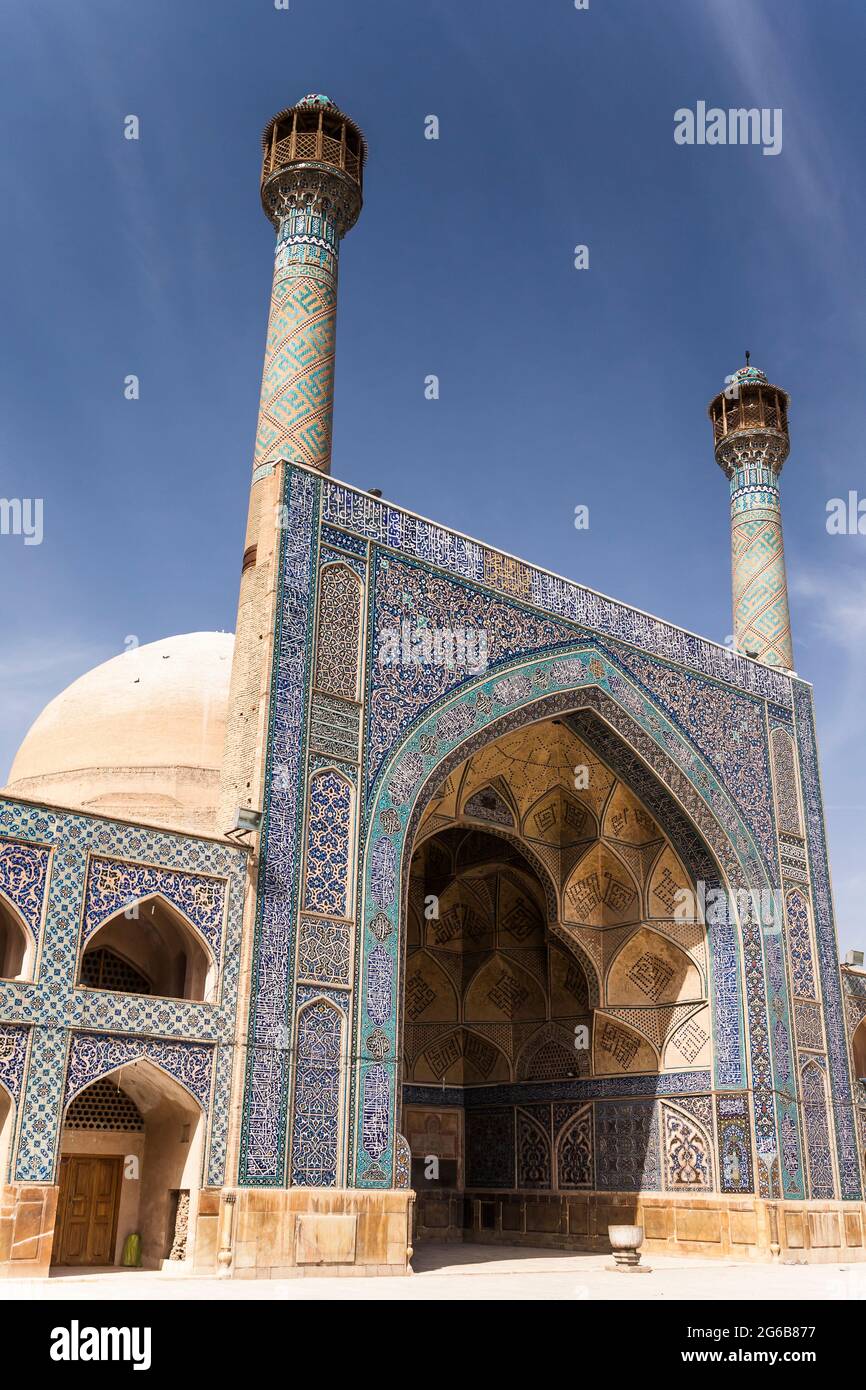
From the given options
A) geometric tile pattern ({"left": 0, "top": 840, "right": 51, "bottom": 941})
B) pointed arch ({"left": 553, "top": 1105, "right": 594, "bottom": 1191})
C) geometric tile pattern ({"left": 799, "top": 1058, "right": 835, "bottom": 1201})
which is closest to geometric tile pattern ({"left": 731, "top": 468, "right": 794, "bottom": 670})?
geometric tile pattern ({"left": 799, "top": 1058, "right": 835, "bottom": 1201})

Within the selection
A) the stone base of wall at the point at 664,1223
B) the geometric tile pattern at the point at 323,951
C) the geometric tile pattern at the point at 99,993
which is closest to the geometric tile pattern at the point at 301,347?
the geometric tile pattern at the point at 99,993

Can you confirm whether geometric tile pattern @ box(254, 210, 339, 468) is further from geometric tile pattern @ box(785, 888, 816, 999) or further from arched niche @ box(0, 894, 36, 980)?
geometric tile pattern @ box(785, 888, 816, 999)

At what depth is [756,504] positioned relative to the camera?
1557 cm

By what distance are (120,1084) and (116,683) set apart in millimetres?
6004

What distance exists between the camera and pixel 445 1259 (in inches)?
431

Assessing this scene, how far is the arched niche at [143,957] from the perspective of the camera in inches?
361

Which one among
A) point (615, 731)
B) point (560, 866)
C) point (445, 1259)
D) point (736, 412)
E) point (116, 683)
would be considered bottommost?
point (445, 1259)

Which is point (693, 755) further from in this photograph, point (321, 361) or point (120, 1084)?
point (120, 1084)

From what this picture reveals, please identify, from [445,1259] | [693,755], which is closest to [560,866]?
[693,755]

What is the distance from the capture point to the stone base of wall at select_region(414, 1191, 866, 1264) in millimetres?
11648

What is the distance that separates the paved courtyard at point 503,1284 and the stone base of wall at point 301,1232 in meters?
0.13

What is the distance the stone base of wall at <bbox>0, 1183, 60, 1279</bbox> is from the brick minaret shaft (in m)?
2.74
